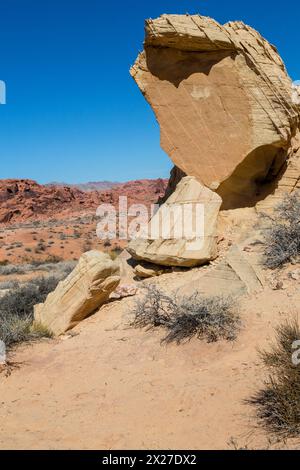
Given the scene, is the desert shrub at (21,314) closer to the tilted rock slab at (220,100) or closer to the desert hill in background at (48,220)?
the tilted rock slab at (220,100)

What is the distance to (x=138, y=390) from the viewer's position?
4.64 metres

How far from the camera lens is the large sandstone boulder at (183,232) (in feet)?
26.6

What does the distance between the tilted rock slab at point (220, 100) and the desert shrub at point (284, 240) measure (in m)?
1.63

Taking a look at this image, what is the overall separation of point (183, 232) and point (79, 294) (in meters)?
2.37

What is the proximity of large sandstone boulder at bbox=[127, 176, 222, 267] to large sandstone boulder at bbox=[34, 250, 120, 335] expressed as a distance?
4.35 ft

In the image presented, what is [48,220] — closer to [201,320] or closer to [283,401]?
[201,320]

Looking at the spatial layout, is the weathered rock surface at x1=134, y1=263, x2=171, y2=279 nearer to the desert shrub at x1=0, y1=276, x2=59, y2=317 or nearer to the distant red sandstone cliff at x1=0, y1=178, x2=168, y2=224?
the desert shrub at x1=0, y1=276, x2=59, y2=317

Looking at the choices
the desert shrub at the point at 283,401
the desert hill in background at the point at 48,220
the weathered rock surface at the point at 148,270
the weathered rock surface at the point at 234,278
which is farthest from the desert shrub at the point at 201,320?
the desert hill in background at the point at 48,220

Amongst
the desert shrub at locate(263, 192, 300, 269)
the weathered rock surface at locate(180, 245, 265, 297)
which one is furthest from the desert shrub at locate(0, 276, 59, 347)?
the desert shrub at locate(263, 192, 300, 269)

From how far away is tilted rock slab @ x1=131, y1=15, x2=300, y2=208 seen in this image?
28.2ft
